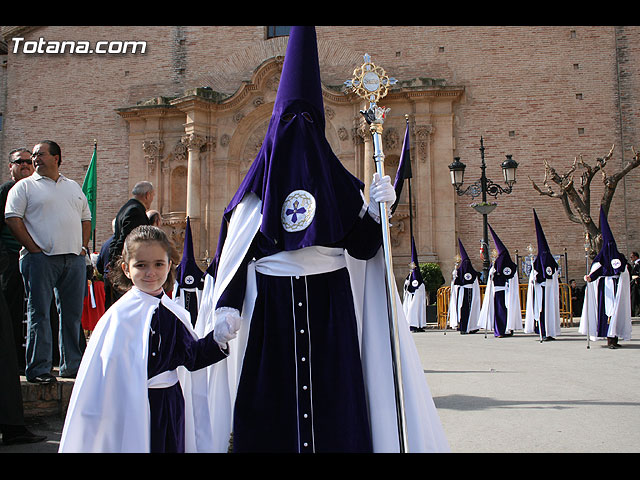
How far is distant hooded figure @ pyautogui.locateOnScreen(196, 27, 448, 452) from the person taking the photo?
11.7 feet

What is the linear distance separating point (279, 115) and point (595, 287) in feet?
33.4

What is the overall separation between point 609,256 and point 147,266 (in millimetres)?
10641

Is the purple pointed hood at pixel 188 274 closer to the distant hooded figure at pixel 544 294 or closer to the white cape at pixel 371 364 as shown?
the distant hooded figure at pixel 544 294

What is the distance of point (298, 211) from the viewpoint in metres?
3.75

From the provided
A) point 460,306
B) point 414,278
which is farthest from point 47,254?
point 414,278

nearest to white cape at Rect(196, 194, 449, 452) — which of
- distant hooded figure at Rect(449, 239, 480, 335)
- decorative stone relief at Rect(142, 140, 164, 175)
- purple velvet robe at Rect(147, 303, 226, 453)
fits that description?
purple velvet robe at Rect(147, 303, 226, 453)

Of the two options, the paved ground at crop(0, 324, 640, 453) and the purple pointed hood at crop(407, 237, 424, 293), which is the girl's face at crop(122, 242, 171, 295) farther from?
the purple pointed hood at crop(407, 237, 424, 293)

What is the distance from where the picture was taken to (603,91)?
2155 centimetres

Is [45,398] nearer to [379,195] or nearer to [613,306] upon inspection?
[379,195]

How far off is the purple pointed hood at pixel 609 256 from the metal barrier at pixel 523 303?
4.88 m

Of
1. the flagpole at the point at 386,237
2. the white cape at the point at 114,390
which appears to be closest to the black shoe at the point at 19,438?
the white cape at the point at 114,390

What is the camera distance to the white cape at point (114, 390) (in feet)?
9.83
